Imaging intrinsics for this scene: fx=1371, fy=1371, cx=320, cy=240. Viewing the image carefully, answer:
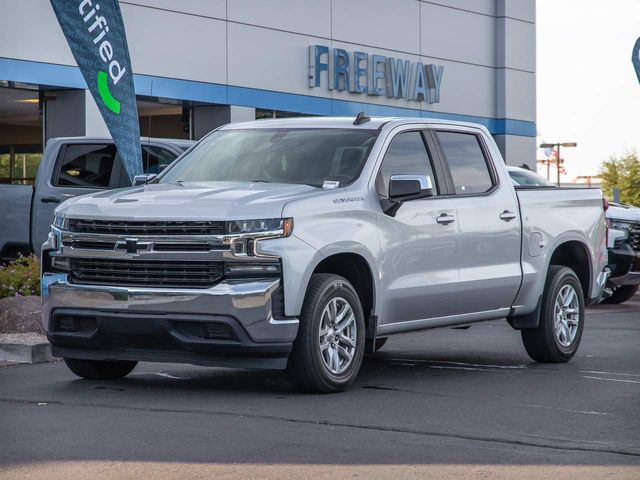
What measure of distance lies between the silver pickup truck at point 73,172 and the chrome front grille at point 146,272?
5664mm

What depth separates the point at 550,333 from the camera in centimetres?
1105

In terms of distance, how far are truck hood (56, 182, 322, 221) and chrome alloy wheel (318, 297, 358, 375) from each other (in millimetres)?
765

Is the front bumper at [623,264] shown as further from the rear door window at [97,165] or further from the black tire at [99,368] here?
the black tire at [99,368]

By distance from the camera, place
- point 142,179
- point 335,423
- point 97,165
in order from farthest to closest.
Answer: point 97,165 → point 142,179 → point 335,423

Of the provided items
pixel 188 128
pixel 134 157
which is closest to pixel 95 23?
pixel 134 157

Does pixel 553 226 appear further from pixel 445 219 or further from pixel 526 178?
pixel 526 178

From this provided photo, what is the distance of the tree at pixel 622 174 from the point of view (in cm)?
7331

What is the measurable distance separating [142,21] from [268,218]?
718 inches

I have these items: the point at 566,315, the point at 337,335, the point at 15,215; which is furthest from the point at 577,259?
the point at 15,215

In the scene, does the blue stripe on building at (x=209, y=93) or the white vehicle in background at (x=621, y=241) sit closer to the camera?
the white vehicle in background at (x=621, y=241)

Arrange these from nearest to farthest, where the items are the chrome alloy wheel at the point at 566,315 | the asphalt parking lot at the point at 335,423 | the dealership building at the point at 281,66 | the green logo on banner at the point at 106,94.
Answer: the asphalt parking lot at the point at 335,423
the chrome alloy wheel at the point at 566,315
the green logo on banner at the point at 106,94
the dealership building at the point at 281,66

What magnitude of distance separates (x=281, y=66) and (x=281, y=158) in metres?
20.1

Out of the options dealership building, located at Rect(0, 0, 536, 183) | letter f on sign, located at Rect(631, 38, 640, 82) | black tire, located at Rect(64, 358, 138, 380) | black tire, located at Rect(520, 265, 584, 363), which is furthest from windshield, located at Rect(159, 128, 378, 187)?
dealership building, located at Rect(0, 0, 536, 183)

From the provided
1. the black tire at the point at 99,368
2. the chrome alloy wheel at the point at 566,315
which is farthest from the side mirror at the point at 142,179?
the chrome alloy wheel at the point at 566,315
